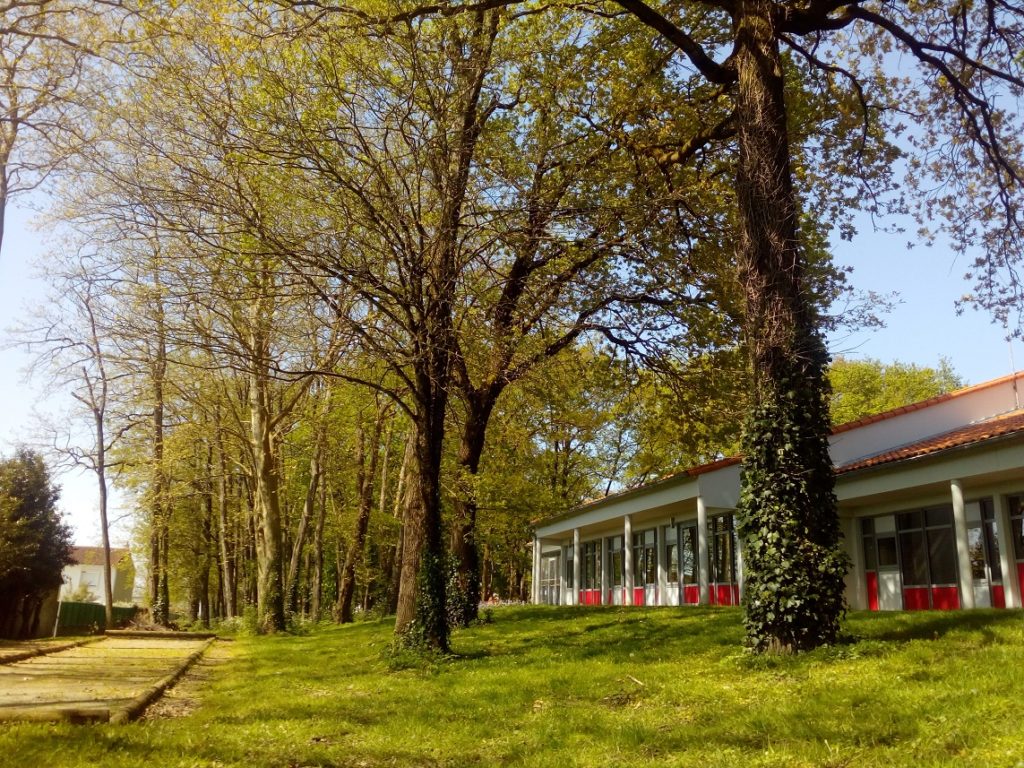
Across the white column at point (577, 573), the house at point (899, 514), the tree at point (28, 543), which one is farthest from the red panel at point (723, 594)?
the tree at point (28, 543)

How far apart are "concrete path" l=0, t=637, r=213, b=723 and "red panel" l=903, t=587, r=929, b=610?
16546mm

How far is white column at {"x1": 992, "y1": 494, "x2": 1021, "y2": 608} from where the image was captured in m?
16.5

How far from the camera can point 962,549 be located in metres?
16.5

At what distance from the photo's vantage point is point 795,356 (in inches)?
401

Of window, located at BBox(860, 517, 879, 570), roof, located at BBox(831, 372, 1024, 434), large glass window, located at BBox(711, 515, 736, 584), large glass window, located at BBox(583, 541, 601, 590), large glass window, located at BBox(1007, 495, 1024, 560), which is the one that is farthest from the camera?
large glass window, located at BBox(583, 541, 601, 590)

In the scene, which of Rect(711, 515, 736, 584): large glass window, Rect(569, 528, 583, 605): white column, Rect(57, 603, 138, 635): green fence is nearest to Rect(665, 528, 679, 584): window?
Rect(711, 515, 736, 584): large glass window

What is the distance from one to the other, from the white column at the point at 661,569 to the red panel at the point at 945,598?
34.4ft

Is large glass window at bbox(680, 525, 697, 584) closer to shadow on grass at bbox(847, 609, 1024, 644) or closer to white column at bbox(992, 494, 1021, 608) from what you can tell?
white column at bbox(992, 494, 1021, 608)

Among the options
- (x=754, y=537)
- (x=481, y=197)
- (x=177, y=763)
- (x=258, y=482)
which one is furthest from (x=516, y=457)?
(x=177, y=763)

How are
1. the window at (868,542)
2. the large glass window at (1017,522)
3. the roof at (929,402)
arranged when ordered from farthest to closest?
the roof at (929,402) → the window at (868,542) → the large glass window at (1017,522)

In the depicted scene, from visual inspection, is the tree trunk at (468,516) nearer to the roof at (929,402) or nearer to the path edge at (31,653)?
the path edge at (31,653)

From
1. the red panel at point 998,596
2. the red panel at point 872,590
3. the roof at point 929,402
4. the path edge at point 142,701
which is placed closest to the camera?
the path edge at point 142,701

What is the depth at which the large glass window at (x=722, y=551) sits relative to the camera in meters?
25.0

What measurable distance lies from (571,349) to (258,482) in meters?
13.3
